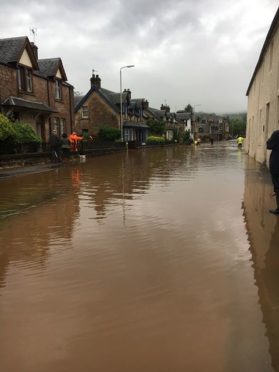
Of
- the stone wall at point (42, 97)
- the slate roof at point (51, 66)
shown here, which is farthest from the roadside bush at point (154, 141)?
the slate roof at point (51, 66)

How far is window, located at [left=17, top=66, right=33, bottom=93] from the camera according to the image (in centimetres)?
2475

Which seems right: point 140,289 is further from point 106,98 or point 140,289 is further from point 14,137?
point 106,98

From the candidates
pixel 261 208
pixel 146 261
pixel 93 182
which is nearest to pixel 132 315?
pixel 146 261

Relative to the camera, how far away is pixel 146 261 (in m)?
5.17

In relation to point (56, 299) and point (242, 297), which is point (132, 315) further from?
point (242, 297)

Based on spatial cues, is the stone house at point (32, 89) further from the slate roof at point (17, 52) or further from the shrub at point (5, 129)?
the shrub at point (5, 129)

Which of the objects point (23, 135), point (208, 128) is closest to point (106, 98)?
point (23, 135)

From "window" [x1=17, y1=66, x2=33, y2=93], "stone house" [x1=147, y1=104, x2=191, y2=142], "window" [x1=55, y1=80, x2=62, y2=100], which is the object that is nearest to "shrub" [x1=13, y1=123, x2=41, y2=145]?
"window" [x1=17, y1=66, x2=33, y2=93]

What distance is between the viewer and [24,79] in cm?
2525

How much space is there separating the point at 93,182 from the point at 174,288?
9.90m

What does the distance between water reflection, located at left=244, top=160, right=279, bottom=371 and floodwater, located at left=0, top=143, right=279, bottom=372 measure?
17mm

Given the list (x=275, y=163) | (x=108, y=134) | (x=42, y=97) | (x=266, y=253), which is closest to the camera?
(x=266, y=253)

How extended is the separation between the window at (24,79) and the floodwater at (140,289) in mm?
18086

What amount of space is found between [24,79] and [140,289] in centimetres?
2374
